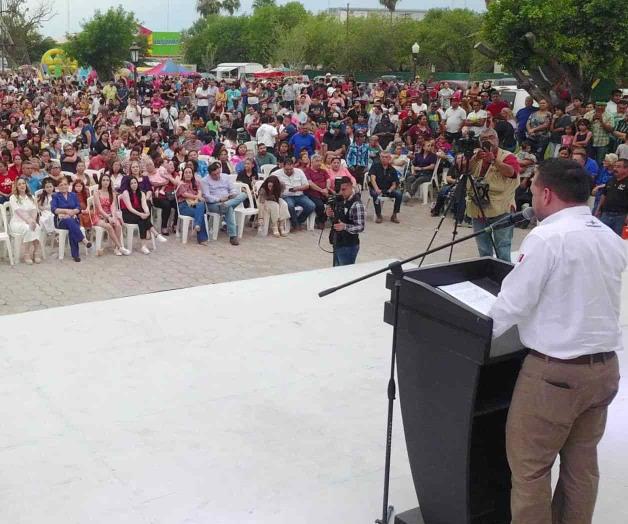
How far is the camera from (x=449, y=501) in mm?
2408

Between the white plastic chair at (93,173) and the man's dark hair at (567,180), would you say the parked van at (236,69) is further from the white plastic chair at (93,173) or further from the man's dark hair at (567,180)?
the man's dark hair at (567,180)

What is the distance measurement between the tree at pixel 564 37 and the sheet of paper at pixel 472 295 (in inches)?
570

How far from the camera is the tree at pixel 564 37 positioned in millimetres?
15461

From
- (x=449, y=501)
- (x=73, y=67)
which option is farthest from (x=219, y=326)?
(x=73, y=67)

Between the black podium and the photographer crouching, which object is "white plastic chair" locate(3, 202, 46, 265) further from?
the black podium

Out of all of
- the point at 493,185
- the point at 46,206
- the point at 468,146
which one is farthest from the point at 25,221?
the point at 493,185

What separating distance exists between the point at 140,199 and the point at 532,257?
7274 millimetres

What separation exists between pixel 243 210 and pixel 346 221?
3352 millimetres

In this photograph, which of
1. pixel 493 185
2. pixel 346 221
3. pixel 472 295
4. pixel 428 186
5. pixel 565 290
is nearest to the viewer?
pixel 565 290

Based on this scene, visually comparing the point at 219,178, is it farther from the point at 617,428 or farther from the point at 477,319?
the point at 477,319

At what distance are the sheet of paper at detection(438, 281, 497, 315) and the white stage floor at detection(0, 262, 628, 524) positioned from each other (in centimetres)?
95

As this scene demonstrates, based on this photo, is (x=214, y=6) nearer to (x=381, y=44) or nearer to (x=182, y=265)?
(x=381, y=44)

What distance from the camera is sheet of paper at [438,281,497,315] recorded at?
2324 mm

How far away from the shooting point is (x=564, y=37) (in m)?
15.6
